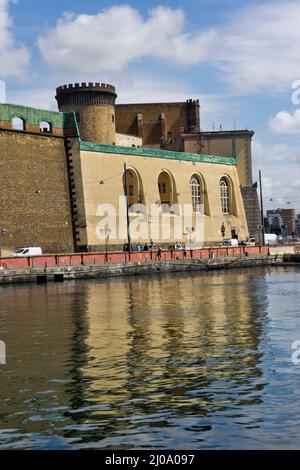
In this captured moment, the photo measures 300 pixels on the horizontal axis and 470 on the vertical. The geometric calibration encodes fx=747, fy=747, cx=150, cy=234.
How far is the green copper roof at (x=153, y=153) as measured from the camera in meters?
65.7

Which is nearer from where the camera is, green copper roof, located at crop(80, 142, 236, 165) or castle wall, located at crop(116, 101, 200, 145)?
green copper roof, located at crop(80, 142, 236, 165)

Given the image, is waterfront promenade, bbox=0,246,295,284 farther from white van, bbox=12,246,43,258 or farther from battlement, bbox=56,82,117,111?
battlement, bbox=56,82,117,111

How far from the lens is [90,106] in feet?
255

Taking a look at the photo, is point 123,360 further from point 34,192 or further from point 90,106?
point 90,106

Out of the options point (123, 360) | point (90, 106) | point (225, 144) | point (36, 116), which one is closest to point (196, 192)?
point (225, 144)

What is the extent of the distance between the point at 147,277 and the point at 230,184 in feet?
105

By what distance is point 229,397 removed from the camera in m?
13.6

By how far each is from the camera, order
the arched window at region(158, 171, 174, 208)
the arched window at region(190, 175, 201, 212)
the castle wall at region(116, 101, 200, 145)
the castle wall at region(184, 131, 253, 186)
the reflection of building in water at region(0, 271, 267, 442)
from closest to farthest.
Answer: the reflection of building in water at region(0, 271, 267, 442), the arched window at region(158, 171, 174, 208), the arched window at region(190, 175, 201, 212), the castle wall at region(184, 131, 253, 186), the castle wall at region(116, 101, 200, 145)

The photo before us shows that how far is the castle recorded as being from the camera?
58.7m

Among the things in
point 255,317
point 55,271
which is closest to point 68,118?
point 55,271

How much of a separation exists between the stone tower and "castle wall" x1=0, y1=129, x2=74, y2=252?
47.7 feet

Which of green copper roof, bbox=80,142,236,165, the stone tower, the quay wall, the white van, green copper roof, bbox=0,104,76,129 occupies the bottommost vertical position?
the quay wall

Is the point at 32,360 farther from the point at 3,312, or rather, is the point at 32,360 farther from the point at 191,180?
the point at 191,180

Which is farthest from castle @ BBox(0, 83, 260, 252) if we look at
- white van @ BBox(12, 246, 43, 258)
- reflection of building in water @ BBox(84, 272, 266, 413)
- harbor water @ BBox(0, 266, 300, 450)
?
harbor water @ BBox(0, 266, 300, 450)
